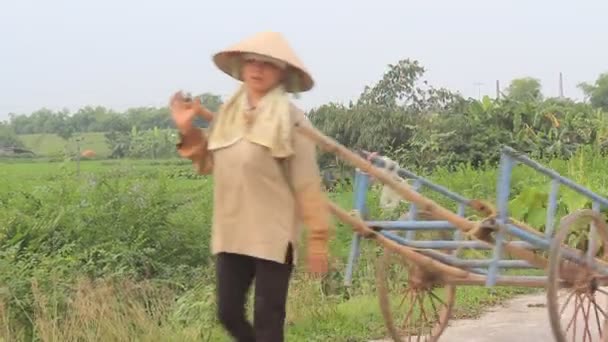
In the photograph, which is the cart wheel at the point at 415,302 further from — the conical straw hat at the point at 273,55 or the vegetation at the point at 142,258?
the conical straw hat at the point at 273,55

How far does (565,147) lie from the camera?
1574 centimetres

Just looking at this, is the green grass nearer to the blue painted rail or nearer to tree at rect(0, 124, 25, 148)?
tree at rect(0, 124, 25, 148)

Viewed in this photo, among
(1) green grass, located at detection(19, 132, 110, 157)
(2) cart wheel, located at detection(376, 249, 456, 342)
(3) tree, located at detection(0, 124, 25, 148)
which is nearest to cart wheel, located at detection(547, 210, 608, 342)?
(2) cart wheel, located at detection(376, 249, 456, 342)

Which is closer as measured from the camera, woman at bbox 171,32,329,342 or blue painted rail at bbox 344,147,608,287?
woman at bbox 171,32,329,342

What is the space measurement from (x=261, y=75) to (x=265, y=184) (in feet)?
1.31

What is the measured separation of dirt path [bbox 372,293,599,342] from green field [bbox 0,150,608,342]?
0.18 metres

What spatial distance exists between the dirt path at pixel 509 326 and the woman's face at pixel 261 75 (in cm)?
237

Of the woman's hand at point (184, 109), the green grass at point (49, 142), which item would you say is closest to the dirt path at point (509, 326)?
the woman's hand at point (184, 109)

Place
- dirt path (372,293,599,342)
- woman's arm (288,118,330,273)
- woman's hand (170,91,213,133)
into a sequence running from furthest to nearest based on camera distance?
dirt path (372,293,599,342), woman's hand (170,91,213,133), woman's arm (288,118,330,273)

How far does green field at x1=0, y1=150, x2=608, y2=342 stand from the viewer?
204 inches

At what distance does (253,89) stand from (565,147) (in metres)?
13.5

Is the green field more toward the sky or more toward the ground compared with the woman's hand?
more toward the ground

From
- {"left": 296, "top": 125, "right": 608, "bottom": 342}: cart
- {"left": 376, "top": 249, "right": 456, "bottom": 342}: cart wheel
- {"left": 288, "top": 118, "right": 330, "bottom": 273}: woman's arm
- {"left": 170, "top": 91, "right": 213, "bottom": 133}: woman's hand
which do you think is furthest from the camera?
{"left": 376, "top": 249, "right": 456, "bottom": 342}: cart wheel

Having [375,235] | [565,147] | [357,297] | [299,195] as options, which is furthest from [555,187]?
[565,147]
